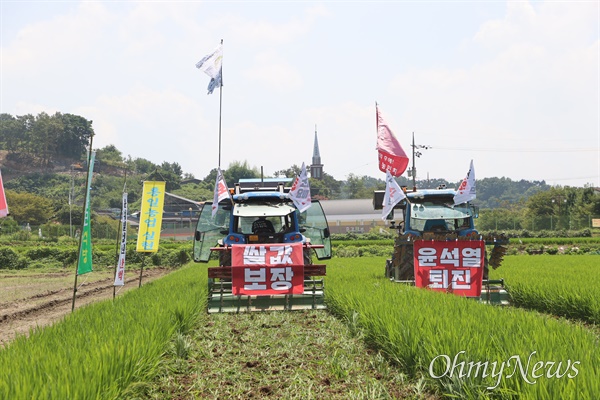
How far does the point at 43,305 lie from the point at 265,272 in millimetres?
6834

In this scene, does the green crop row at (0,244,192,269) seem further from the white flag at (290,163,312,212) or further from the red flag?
the white flag at (290,163,312,212)

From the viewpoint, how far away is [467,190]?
40.3 feet

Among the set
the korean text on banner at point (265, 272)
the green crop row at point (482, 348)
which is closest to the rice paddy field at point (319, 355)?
the green crop row at point (482, 348)

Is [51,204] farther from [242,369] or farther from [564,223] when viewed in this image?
[242,369]

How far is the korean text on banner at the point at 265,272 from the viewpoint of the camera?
10203 mm

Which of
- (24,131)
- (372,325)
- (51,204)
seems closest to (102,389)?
(372,325)

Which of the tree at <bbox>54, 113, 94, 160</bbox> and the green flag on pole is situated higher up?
the tree at <bbox>54, 113, 94, 160</bbox>

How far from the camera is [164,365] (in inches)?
232

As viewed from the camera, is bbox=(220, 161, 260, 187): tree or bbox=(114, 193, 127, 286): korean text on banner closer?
bbox=(114, 193, 127, 286): korean text on banner

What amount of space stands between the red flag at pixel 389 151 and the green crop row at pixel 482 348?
19.4ft

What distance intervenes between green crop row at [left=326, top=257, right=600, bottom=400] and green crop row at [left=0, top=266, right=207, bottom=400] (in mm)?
2430

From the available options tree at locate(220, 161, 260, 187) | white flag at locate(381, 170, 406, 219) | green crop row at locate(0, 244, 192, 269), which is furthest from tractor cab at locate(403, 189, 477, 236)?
tree at locate(220, 161, 260, 187)

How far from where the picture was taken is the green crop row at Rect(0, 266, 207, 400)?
3.94m

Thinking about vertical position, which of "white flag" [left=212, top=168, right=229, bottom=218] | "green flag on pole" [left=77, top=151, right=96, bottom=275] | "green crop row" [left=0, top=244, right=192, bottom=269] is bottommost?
"green crop row" [left=0, top=244, right=192, bottom=269]
